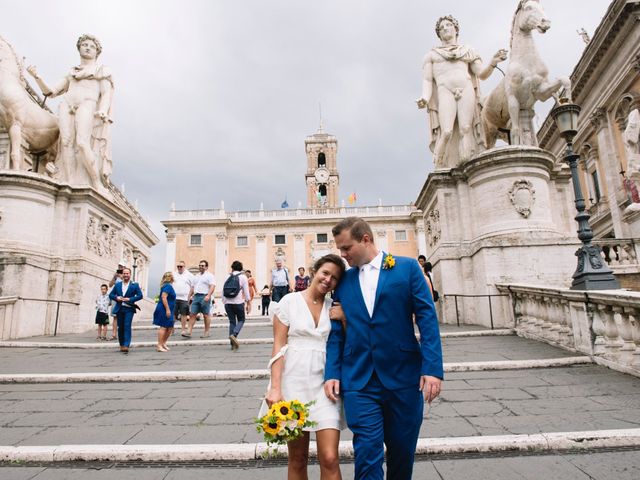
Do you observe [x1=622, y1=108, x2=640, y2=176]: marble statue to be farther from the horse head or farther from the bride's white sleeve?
the bride's white sleeve

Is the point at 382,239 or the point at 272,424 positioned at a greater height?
the point at 382,239

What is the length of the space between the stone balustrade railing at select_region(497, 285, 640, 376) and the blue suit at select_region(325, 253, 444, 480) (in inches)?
155

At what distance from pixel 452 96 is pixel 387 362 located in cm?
1029

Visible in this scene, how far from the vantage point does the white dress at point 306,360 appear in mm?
2188

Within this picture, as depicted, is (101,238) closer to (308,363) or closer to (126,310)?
(126,310)

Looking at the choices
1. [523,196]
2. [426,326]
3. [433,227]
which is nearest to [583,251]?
[523,196]

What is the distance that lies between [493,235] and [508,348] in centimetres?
346

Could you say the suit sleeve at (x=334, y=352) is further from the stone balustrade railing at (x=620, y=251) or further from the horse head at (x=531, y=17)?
the stone balustrade railing at (x=620, y=251)

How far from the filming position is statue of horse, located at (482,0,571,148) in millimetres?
9461

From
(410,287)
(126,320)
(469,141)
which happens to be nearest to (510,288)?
(469,141)

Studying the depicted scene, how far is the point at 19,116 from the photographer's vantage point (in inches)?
444

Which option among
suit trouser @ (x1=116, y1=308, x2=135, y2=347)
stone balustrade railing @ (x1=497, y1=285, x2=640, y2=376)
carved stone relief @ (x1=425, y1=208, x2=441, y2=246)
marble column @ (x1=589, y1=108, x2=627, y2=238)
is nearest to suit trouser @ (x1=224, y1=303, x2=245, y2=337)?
suit trouser @ (x1=116, y1=308, x2=135, y2=347)

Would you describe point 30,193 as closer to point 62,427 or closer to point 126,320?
point 126,320

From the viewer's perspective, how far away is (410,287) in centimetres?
231
